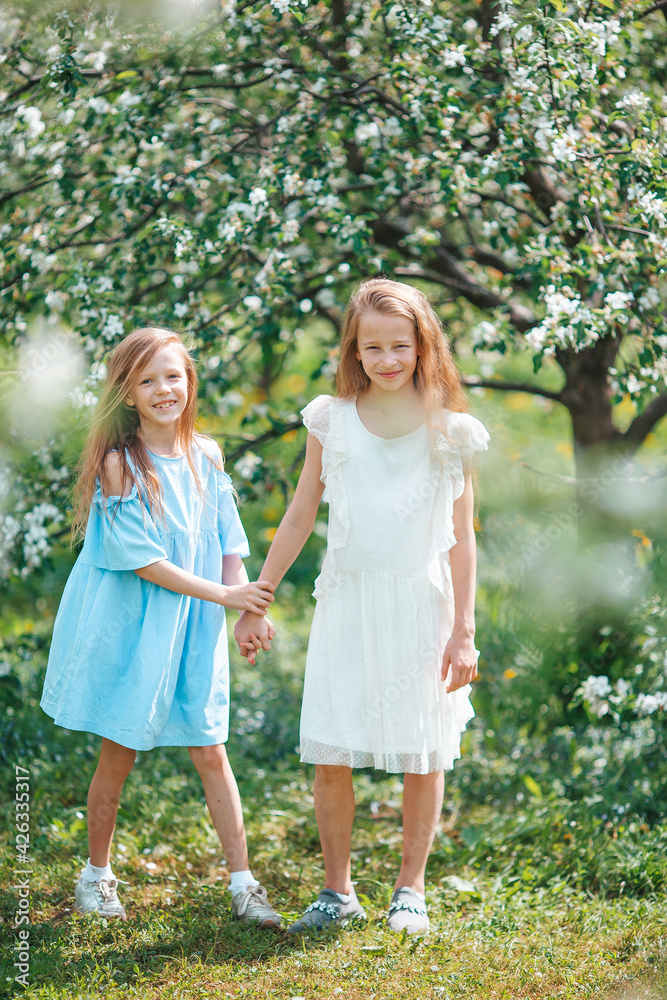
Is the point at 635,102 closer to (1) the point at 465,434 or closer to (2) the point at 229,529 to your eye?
(1) the point at 465,434

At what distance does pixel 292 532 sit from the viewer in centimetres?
218

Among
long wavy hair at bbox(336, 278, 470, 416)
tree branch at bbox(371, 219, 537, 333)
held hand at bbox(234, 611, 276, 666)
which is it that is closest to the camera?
long wavy hair at bbox(336, 278, 470, 416)

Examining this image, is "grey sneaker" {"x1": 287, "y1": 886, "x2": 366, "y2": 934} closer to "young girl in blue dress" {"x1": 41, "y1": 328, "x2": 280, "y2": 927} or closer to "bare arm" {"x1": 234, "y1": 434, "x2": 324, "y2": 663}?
"young girl in blue dress" {"x1": 41, "y1": 328, "x2": 280, "y2": 927}

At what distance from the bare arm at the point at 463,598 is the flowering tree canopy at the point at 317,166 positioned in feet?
1.71

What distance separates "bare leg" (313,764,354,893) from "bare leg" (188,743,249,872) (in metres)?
0.21

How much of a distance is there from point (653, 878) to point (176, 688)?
1350 millimetres

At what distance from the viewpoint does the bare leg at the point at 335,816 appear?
2.14 m

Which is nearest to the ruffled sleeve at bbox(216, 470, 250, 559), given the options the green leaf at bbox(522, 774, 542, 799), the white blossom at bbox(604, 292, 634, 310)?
the white blossom at bbox(604, 292, 634, 310)

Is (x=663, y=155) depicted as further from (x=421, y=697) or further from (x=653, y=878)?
(x=653, y=878)

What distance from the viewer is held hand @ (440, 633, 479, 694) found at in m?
2.06

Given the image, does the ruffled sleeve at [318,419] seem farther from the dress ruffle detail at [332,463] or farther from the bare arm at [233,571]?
the bare arm at [233,571]

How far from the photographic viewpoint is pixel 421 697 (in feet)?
6.77

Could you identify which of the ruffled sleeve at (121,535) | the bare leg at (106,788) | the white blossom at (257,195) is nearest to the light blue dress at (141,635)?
the ruffled sleeve at (121,535)
